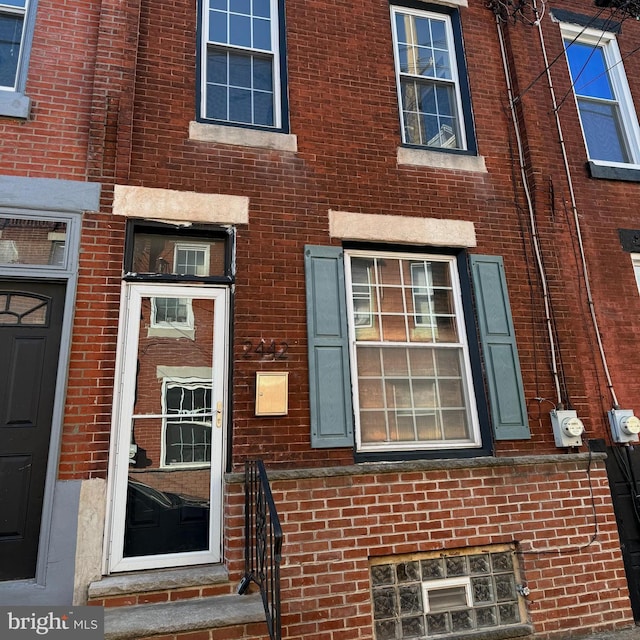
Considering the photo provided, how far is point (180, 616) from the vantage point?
338 centimetres

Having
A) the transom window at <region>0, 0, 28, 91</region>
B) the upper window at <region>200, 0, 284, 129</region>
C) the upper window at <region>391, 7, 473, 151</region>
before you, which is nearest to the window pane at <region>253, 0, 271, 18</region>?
the upper window at <region>200, 0, 284, 129</region>

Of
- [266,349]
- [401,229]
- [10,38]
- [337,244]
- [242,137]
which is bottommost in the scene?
[266,349]

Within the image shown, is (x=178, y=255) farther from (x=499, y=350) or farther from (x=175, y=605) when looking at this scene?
(x=499, y=350)

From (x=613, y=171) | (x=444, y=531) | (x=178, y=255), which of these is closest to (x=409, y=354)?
(x=444, y=531)

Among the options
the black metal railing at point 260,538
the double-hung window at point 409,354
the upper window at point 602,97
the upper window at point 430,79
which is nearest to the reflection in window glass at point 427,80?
the upper window at point 430,79

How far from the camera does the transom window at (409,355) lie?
4.68m

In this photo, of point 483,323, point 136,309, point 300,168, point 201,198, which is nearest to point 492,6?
point 300,168

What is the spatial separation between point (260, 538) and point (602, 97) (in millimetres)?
7067

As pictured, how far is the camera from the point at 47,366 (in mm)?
4004

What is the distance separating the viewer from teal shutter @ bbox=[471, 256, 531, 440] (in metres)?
4.74

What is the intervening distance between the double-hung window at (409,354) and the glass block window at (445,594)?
900 mm

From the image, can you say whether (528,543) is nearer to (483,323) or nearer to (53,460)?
(483,323)

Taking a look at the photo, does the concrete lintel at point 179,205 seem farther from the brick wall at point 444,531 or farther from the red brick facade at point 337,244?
the brick wall at point 444,531

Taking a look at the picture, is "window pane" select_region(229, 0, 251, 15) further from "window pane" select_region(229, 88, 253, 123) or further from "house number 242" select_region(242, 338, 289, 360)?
"house number 242" select_region(242, 338, 289, 360)
